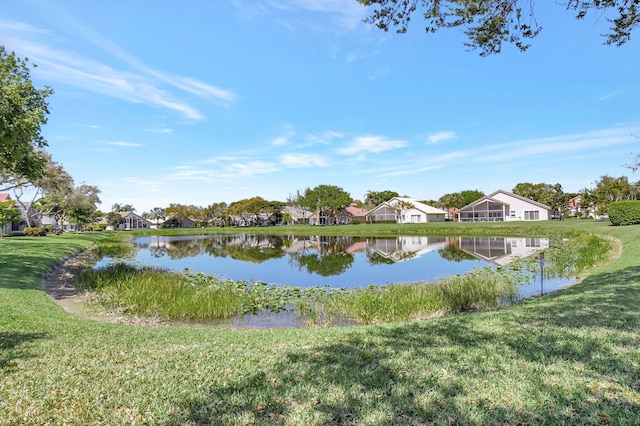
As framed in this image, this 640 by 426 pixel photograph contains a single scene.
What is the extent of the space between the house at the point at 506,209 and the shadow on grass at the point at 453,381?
7108 cm

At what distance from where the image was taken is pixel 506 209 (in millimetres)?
70312

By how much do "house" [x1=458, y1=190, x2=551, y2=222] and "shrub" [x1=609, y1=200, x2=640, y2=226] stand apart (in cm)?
3342

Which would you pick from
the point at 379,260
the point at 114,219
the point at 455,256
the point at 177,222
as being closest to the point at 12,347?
the point at 379,260

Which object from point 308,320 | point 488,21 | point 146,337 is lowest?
point 308,320

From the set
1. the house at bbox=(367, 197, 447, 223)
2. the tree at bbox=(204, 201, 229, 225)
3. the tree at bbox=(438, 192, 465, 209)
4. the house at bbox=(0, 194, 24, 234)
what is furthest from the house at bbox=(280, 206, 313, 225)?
the house at bbox=(0, 194, 24, 234)

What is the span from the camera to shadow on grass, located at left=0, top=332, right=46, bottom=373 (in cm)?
485

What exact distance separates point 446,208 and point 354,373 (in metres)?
104

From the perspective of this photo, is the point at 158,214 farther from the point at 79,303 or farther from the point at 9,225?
the point at 79,303

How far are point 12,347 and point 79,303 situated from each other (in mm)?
6910

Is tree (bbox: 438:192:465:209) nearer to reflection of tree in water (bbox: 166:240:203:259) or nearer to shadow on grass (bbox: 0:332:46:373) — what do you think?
reflection of tree in water (bbox: 166:240:203:259)

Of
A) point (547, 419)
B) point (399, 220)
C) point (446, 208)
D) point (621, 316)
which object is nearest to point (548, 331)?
point (621, 316)

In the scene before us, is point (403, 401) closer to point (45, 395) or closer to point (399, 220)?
point (45, 395)

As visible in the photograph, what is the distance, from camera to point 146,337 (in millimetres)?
6449

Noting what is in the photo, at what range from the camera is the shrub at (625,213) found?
33625mm
